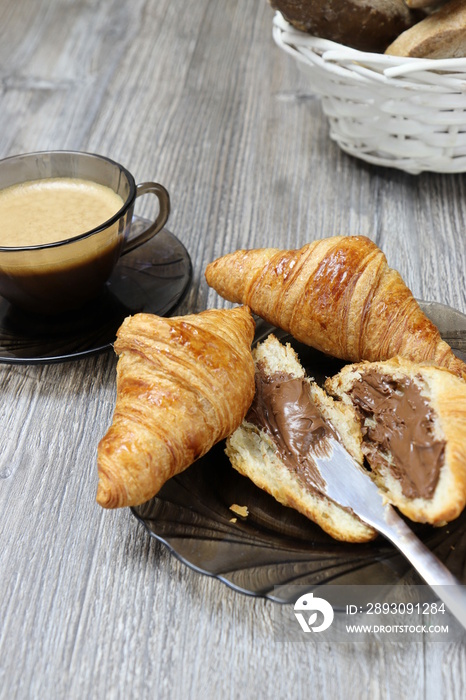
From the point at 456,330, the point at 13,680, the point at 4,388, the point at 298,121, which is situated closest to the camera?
the point at 13,680

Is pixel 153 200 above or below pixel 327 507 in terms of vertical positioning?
below

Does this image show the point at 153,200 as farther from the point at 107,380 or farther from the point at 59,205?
the point at 107,380

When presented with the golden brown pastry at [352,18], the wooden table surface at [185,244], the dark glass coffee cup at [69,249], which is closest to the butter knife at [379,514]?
the wooden table surface at [185,244]

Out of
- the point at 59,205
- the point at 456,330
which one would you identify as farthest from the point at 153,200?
the point at 456,330

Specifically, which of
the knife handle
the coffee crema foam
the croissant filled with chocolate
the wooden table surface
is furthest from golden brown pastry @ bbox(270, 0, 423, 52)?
the knife handle

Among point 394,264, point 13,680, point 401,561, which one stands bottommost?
point 13,680

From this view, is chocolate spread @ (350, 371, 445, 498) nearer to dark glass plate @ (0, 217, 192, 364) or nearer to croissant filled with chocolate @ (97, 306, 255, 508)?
croissant filled with chocolate @ (97, 306, 255, 508)

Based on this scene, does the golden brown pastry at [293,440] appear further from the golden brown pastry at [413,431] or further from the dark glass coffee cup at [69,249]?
the dark glass coffee cup at [69,249]
